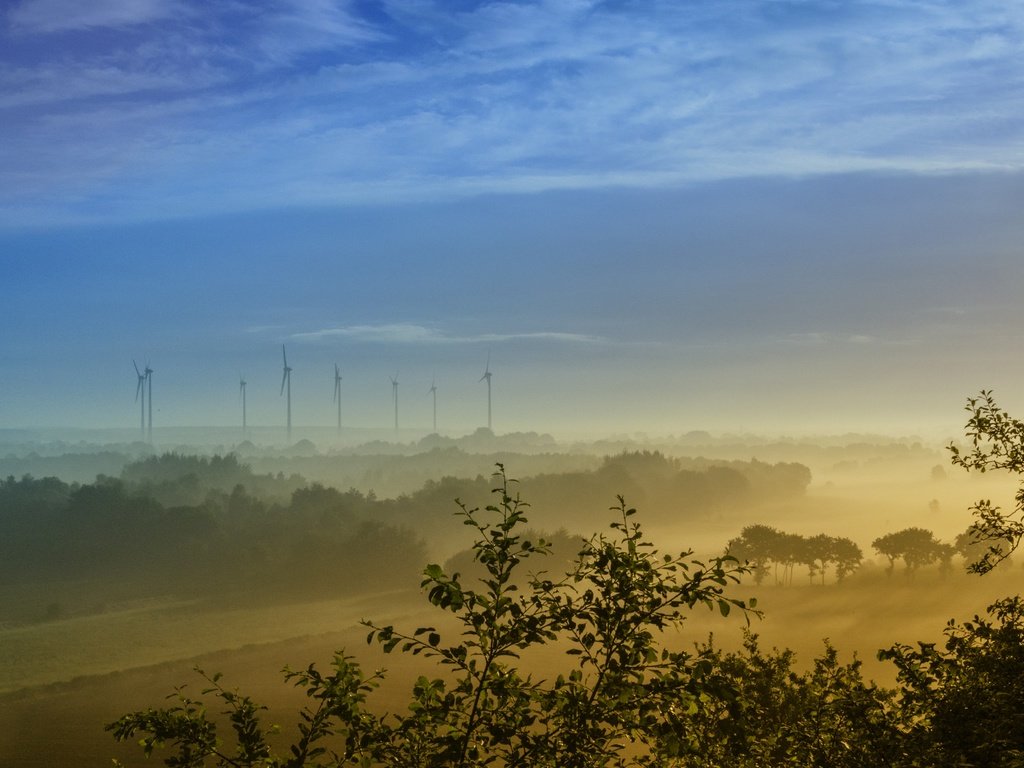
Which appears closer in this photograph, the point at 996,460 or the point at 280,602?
the point at 996,460

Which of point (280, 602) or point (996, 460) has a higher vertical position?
point (996, 460)

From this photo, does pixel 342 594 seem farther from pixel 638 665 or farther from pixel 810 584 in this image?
pixel 638 665

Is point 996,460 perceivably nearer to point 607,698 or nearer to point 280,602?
point 607,698

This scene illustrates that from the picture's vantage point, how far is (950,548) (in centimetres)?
14050

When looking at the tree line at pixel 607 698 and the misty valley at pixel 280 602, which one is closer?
the tree line at pixel 607 698

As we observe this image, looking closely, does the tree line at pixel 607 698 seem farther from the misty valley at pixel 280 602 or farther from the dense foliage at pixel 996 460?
the misty valley at pixel 280 602

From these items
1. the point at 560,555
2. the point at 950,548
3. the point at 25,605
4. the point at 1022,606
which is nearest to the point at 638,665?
the point at 1022,606

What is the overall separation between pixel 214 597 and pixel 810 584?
99190 millimetres

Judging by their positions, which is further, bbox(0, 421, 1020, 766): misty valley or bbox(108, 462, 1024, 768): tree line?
bbox(0, 421, 1020, 766): misty valley

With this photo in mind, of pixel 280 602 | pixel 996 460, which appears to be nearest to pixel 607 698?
pixel 996 460

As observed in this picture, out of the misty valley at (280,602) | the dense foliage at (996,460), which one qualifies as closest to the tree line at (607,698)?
the dense foliage at (996,460)

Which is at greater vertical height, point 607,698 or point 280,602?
point 607,698

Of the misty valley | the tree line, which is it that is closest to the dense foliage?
the tree line

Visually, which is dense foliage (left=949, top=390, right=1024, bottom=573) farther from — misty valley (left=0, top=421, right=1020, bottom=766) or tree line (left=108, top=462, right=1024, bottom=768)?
misty valley (left=0, top=421, right=1020, bottom=766)
